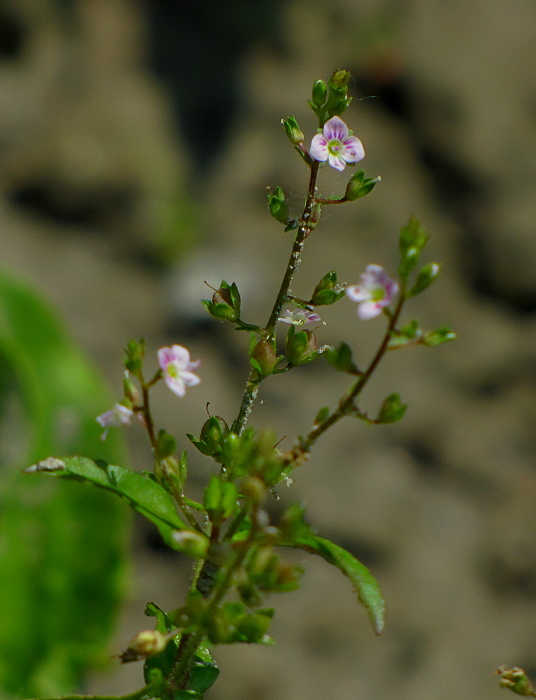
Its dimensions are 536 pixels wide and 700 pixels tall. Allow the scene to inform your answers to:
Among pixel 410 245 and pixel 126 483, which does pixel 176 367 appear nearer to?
pixel 126 483

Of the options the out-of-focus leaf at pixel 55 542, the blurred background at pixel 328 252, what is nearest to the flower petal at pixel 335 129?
the out-of-focus leaf at pixel 55 542

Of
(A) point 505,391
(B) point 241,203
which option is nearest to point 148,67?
(B) point 241,203

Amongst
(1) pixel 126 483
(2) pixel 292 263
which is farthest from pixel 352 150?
(1) pixel 126 483

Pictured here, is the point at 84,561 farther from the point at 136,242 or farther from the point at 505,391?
the point at 505,391

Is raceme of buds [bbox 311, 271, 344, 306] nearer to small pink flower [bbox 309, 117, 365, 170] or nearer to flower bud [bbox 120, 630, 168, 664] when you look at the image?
small pink flower [bbox 309, 117, 365, 170]

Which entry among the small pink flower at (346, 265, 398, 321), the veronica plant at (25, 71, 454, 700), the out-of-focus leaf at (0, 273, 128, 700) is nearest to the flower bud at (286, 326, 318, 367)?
the veronica plant at (25, 71, 454, 700)

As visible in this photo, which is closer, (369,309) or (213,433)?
(369,309)

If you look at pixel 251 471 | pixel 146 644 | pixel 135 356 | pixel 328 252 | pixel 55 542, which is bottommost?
pixel 146 644
